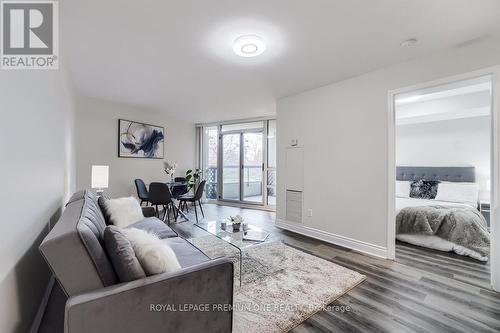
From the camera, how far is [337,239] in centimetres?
332

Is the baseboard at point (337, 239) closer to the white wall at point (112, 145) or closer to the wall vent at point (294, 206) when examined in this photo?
the wall vent at point (294, 206)

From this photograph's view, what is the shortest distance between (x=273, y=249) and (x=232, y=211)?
105 inches

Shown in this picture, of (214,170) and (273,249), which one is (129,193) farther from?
(273,249)

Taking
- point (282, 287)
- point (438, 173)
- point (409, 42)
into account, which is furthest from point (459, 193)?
point (282, 287)

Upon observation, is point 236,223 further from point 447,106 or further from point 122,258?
point 447,106

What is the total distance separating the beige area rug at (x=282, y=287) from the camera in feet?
5.49

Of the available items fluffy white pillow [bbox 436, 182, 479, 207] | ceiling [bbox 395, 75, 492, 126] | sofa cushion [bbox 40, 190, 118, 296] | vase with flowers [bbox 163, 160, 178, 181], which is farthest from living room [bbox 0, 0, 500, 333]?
vase with flowers [bbox 163, 160, 178, 181]

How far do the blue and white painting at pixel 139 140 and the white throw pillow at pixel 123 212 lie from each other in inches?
106

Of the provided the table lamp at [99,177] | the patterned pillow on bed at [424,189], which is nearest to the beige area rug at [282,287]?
the table lamp at [99,177]

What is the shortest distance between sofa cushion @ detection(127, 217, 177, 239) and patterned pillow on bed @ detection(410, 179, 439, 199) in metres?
4.49

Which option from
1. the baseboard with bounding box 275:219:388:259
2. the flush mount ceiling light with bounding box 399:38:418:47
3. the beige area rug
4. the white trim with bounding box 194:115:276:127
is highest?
the flush mount ceiling light with bounding box 399:38:418:47

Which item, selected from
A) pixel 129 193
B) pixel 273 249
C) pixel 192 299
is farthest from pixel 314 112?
pixel 129 193

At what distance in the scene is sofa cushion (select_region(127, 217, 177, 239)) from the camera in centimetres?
233

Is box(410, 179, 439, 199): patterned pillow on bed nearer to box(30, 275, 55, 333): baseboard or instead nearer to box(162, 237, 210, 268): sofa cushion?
box(162, 237, 210, 268): sofa cushion
